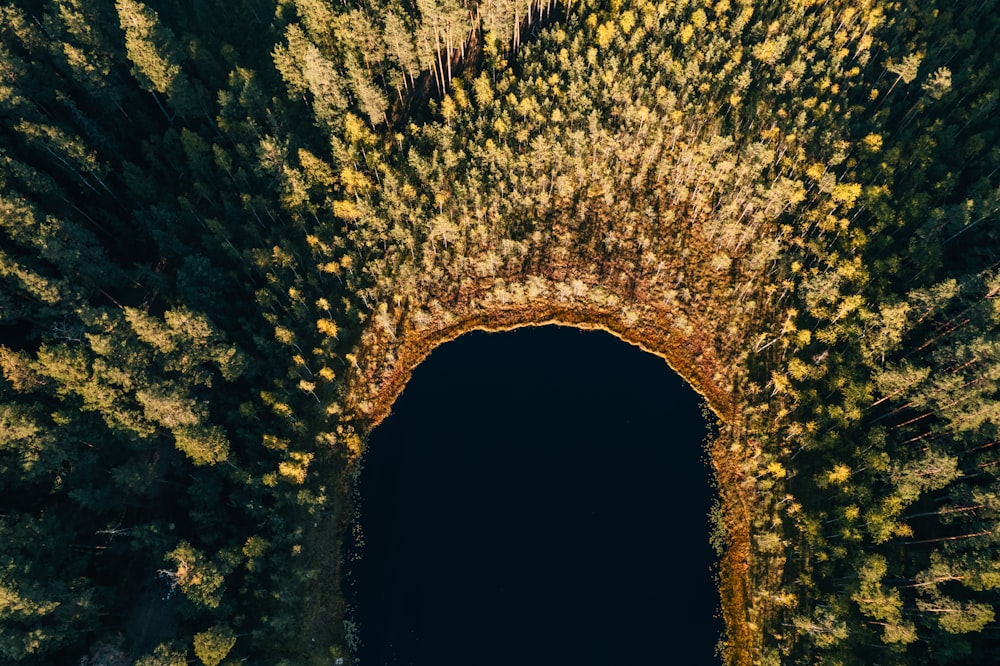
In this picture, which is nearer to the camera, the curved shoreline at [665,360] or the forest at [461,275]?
the forest at [461,275]

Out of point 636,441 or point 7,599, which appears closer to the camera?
point 7,599

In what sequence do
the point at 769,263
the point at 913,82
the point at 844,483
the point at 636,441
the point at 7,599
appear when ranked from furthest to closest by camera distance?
the point at 913,82 < the point at 769,263 < the point at 636,441 < the point at 844,483 < the point at 7,599

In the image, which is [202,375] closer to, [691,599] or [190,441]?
[190,441]

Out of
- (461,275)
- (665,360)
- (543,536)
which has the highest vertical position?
(461,275)

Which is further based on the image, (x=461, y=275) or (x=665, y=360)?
(x=461, y=275)

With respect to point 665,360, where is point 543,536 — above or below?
below

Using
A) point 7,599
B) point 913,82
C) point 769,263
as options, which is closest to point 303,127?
point 7,599

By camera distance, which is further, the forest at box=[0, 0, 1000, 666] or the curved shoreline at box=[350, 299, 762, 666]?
the curved shoreline at box=[350, 299, 762, 666]

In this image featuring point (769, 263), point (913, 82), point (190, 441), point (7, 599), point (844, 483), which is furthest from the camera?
point (913, 82)
